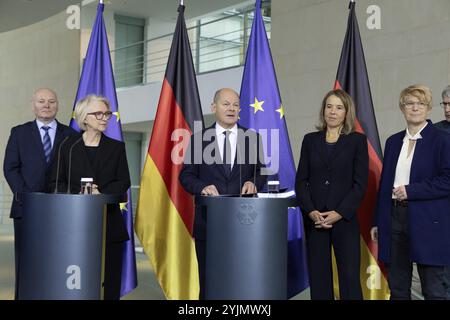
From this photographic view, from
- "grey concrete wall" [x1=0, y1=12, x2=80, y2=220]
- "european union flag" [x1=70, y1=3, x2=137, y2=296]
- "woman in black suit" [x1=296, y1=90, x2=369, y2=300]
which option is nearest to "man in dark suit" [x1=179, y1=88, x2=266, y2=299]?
"woman in black suit" [x1=296, y1=90, x2=369, y2=300]

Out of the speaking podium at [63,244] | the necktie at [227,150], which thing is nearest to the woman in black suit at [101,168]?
the speaking podium at [63,244]

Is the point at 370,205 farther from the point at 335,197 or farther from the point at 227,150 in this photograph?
the point at 227,150

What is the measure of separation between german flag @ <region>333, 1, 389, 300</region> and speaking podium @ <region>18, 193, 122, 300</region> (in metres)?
1.72

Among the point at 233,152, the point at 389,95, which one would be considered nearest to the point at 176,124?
the point at 233,152

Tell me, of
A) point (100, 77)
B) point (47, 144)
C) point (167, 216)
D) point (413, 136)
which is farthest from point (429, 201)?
point (100, 77)

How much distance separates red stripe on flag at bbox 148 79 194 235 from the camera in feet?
12.7

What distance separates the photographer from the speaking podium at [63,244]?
2.54m

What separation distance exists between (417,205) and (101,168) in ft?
5.24

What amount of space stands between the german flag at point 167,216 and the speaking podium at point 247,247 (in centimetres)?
131

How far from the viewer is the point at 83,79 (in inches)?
159

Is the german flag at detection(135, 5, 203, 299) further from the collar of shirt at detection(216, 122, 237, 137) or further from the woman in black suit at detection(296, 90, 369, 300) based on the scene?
the woman in black suit at detection(296, 90, 369, 300)

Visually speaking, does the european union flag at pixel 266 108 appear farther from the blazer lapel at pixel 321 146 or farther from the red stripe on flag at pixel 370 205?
the blazer lapel at pixel 321 146
